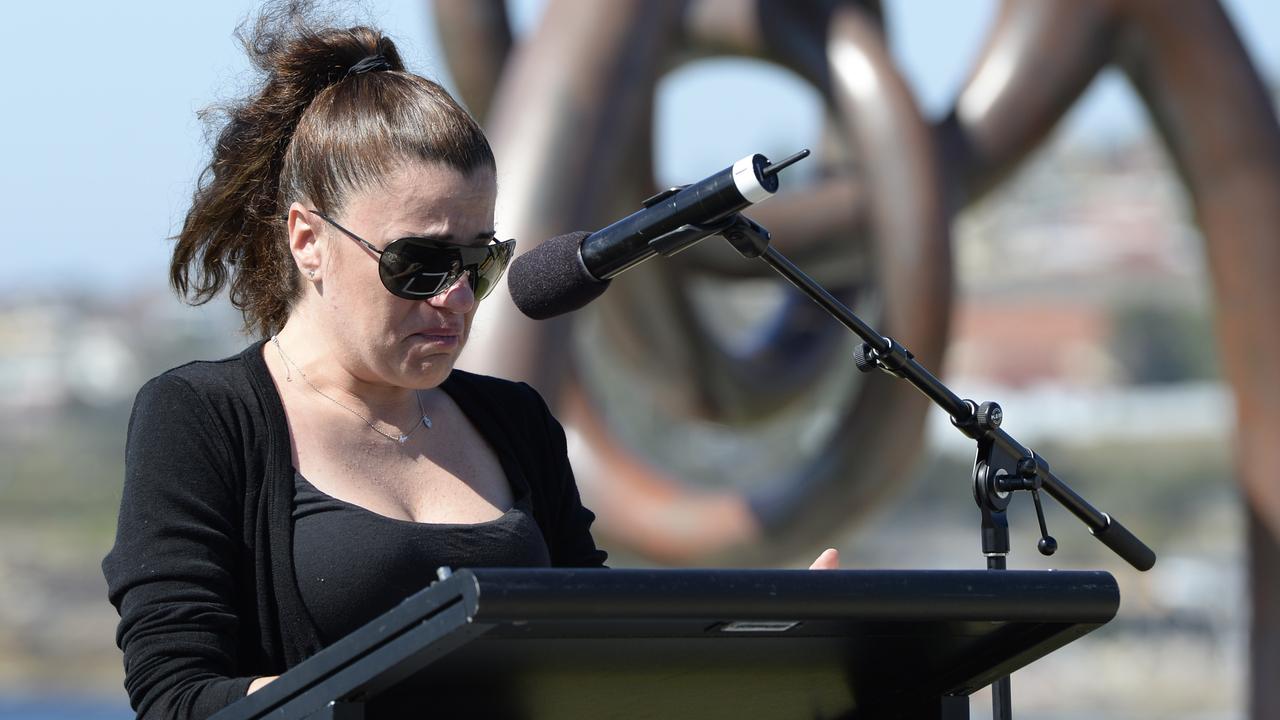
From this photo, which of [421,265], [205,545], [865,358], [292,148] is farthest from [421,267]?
[865,358]

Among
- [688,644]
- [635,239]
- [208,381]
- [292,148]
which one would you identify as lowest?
[688,644]

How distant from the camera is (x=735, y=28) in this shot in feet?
21.6

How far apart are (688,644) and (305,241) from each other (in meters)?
0.75

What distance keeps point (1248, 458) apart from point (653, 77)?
2182 millimetres

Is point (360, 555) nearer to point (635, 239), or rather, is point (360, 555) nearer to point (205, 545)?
point (205, 545)

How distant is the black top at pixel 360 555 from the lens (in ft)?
6.46

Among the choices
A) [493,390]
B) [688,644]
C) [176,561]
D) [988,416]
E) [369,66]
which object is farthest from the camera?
[493,390]

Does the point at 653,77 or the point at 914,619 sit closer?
the point at 914,619

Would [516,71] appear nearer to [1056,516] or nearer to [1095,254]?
[1056,516]

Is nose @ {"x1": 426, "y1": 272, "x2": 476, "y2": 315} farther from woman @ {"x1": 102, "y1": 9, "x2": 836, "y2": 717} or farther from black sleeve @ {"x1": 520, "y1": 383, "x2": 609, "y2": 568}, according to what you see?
black sleeve @ {"x1": 520, "y1": 383, "x2": 609, "y2": 568}

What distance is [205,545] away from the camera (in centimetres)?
192

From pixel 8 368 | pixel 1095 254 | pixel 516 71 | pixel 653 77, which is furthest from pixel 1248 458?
pixel 1095 254

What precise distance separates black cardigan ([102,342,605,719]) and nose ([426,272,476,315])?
211 mm

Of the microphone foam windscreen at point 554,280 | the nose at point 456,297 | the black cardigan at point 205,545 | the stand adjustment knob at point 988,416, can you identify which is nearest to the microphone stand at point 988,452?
the stand adjustment knob at point 988,416
